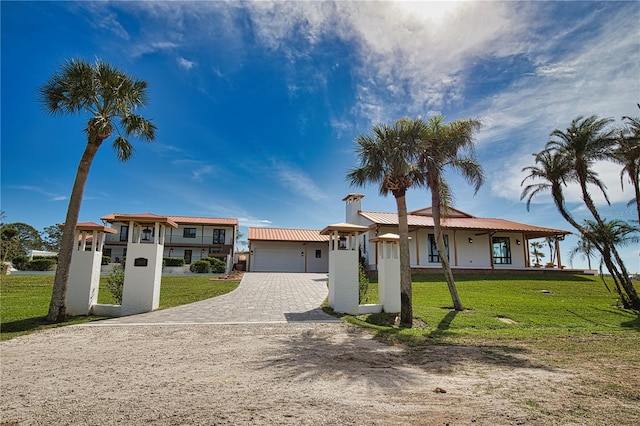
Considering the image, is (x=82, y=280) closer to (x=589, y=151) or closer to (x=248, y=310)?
(x=248, y=310)

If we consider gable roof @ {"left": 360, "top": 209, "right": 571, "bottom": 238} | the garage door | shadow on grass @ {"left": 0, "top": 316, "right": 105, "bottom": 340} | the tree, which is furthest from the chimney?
the tree

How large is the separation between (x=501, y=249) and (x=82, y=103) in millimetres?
27011

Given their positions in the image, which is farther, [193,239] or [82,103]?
[193,239]

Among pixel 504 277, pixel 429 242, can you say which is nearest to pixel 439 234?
pixel 504 277

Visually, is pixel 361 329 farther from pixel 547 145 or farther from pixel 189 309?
pixel 547 145

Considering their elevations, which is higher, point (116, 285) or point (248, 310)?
point (116, 285)

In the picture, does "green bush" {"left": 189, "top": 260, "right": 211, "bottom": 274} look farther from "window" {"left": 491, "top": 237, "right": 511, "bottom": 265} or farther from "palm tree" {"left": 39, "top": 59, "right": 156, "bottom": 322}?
"window" {"left": 491, "top": 237, "right": 511, "bottom": 265}

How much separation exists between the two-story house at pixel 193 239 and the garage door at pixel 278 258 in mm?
4477

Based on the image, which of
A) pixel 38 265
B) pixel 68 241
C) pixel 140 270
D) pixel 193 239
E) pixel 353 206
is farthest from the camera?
pixel 193 239

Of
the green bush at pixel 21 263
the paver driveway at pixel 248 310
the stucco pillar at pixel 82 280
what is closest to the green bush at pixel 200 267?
the paver driveway at pixel 248 310

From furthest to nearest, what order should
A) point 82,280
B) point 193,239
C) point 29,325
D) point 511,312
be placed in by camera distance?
1. point 193,239
2. point 511,312
3. point 82,280
4. point 29,325

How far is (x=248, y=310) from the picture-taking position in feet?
35.8

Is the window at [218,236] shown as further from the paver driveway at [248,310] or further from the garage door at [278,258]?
the paver driveway at [248,310]

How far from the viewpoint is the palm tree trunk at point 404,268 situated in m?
9.25
